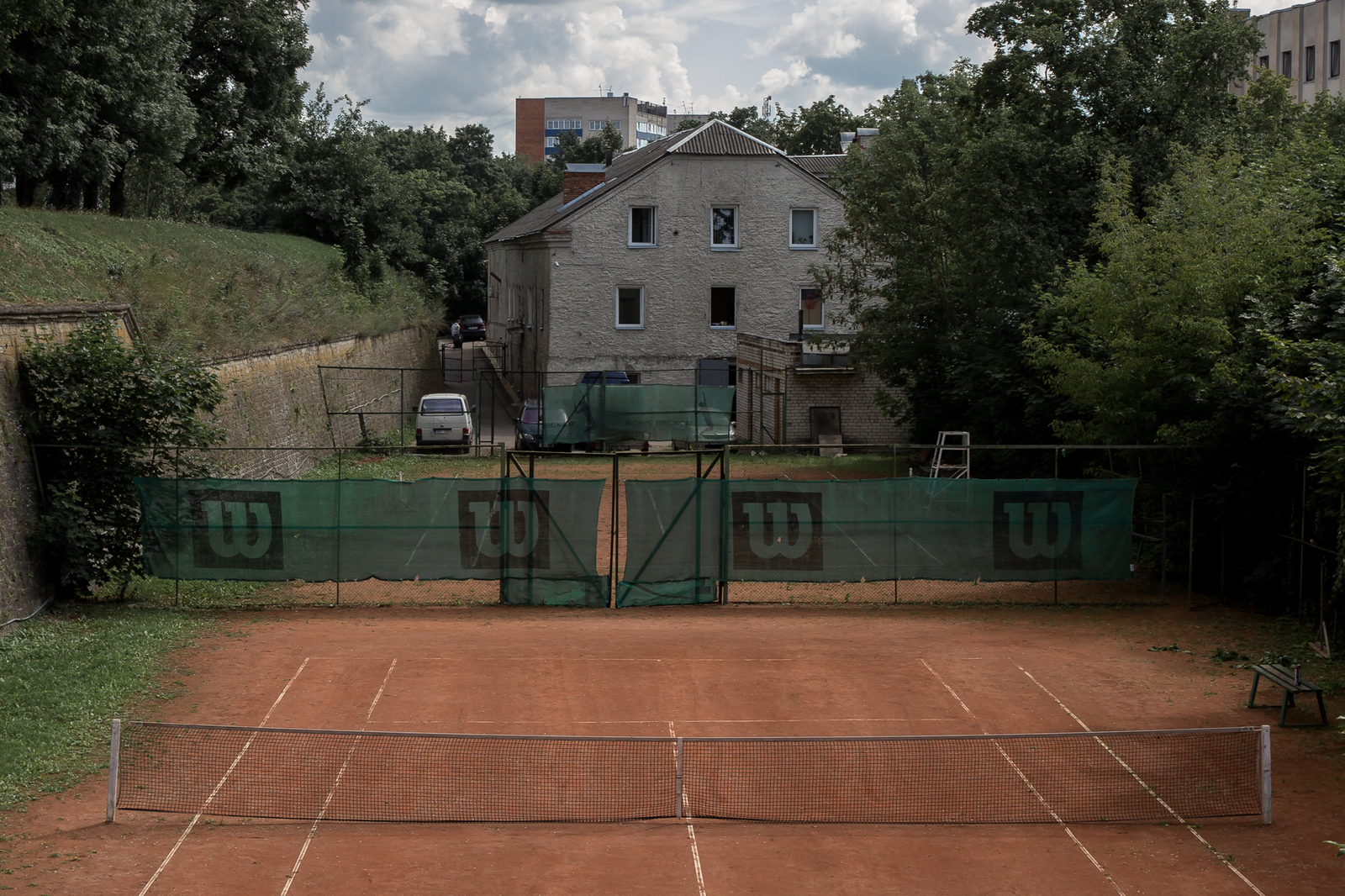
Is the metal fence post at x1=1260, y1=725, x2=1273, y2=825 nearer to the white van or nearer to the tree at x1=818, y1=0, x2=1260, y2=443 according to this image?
the tree at x1=818, y1=0, x2=1260, y2=443

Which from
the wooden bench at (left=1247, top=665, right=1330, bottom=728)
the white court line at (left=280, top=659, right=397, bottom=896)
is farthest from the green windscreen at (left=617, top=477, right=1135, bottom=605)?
the white court line at (left=280, top=659, right=397, bottom=896)

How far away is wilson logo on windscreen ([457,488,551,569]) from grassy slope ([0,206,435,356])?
719cm

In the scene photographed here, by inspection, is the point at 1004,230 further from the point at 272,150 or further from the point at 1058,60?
the point at 272,150

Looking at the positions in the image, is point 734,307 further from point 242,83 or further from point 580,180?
point 242,83

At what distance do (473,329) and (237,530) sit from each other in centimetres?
5589

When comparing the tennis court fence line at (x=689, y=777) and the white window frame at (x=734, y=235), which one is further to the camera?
the white window frame at (x=734, y=235)

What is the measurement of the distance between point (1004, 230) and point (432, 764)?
63.2ft

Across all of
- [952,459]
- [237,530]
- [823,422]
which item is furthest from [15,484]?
[823,422]

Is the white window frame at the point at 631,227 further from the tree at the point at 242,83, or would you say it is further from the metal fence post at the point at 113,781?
the metal fence post at the point at 113,781

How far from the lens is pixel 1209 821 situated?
948cm

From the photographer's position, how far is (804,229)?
4078 centimetres

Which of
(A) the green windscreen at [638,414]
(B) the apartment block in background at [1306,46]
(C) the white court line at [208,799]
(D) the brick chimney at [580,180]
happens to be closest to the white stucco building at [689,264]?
(A) the green windscreen at [638,414]

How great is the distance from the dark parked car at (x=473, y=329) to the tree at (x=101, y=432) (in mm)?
54629

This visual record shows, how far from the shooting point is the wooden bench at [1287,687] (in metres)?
11.7
